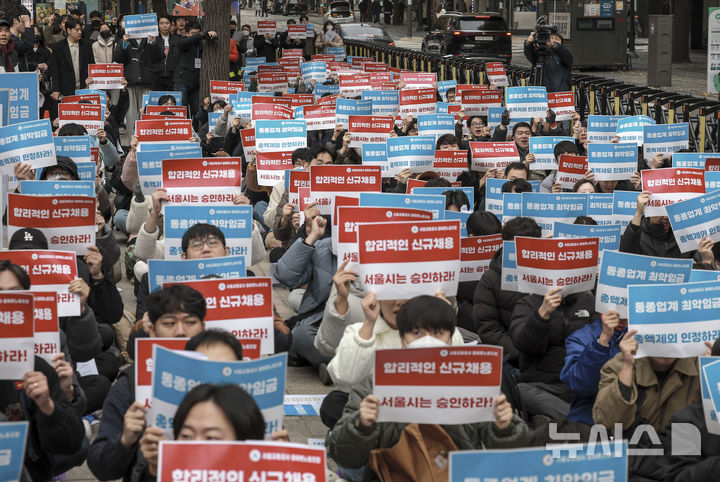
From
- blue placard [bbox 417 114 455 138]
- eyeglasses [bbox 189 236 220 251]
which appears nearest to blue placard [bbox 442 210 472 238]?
eyeglasses [bbox 189 236 220 251]

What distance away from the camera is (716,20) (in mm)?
23891

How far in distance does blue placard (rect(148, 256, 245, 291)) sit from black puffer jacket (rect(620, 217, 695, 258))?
326 centimetres

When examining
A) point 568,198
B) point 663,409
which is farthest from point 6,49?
point 663,409

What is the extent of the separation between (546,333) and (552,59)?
13.0m

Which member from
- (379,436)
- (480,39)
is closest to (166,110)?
(379,436)

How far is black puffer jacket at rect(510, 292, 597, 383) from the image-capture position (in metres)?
6.90

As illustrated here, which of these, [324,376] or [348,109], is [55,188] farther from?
[348,109]

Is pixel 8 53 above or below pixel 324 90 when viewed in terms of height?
above

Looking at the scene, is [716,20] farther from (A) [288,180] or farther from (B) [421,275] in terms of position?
(B) [421,275]

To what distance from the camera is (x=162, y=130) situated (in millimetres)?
13094

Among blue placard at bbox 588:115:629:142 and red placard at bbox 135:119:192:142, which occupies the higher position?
red placard at bbox 135:119:192:142

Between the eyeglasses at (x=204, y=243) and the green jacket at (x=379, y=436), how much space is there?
2.35 meters

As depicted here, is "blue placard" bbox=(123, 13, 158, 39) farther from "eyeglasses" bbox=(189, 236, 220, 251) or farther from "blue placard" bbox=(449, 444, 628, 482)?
"blue placard" bbox=(449, 444, 628, 482)

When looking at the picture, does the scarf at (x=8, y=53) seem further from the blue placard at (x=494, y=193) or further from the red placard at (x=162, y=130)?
the blue placard at (x=494, y=193)
